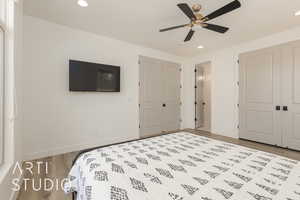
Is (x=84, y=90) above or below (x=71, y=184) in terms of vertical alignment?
above

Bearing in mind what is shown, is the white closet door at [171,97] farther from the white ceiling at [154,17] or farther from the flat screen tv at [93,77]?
the flat screen tv at [93,77]

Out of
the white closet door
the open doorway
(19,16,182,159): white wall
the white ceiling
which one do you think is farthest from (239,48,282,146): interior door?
(19,16,182,159): white wall

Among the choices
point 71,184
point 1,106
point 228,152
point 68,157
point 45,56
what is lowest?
point 68,157

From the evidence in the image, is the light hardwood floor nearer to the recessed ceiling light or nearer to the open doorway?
the open doorway

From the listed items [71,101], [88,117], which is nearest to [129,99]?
[88,117]

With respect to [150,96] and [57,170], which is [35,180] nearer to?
[57,170]

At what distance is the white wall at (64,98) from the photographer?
8.54ft

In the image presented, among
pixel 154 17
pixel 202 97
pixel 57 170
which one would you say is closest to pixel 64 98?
pixel 57 170

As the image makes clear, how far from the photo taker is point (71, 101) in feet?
9.95

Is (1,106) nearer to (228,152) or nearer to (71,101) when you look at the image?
(71,101)

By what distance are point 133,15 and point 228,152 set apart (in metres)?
2.61

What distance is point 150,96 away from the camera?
14.2 ft

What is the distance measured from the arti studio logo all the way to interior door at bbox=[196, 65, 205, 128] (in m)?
4.53

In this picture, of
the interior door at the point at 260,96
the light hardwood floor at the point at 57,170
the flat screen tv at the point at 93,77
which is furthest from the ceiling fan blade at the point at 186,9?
the light hardwood floor at the point at 57,170
